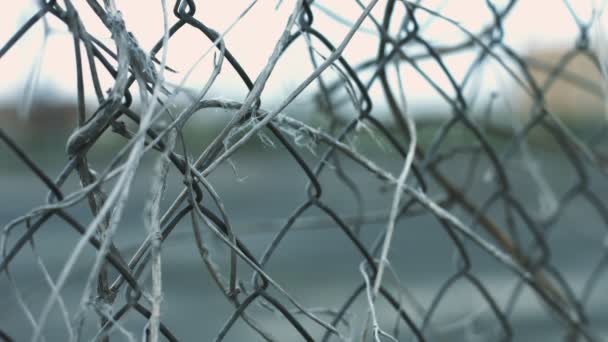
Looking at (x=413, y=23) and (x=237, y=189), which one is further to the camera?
(x=237, y=189)

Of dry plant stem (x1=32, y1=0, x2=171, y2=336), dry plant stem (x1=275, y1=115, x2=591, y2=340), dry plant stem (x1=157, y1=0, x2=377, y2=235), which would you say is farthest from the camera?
dry plant stem (x1=275, y1=115, x2=591, y2=340)

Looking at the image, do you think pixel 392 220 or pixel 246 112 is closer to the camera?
pixel 246 112

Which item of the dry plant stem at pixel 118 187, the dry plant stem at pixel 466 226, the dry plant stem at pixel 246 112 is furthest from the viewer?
the dry plant stem at pixel 466 226

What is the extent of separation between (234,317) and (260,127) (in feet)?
0.51

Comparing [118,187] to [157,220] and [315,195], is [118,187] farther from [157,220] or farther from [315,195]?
[315,195]

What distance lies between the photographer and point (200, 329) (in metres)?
1.53

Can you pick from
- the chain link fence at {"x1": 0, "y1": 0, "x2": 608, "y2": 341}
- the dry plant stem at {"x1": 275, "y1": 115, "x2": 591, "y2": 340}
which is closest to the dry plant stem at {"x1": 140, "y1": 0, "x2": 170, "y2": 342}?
the chain link fence at {"x1": 0, "y1": 0, "x2": 608, "y2": 341}

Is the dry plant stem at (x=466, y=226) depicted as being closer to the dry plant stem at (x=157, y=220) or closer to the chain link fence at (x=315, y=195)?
the chain link fence at (x=315, y=195)

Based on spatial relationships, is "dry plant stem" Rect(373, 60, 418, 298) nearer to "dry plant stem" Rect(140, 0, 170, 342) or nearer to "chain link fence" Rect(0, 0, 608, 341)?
"chain link fence" Rect(0, 0, 608, 341)

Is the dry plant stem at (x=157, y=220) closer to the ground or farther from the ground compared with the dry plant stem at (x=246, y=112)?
closer to the ground

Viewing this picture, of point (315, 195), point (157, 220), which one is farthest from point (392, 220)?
point (157, 220)

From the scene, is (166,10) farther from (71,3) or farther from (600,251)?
(600,251)

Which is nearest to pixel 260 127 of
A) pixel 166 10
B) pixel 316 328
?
pixel 166 10

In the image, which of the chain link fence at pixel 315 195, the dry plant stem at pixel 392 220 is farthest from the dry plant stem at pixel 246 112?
the dry plant stem at pixel 392 220
